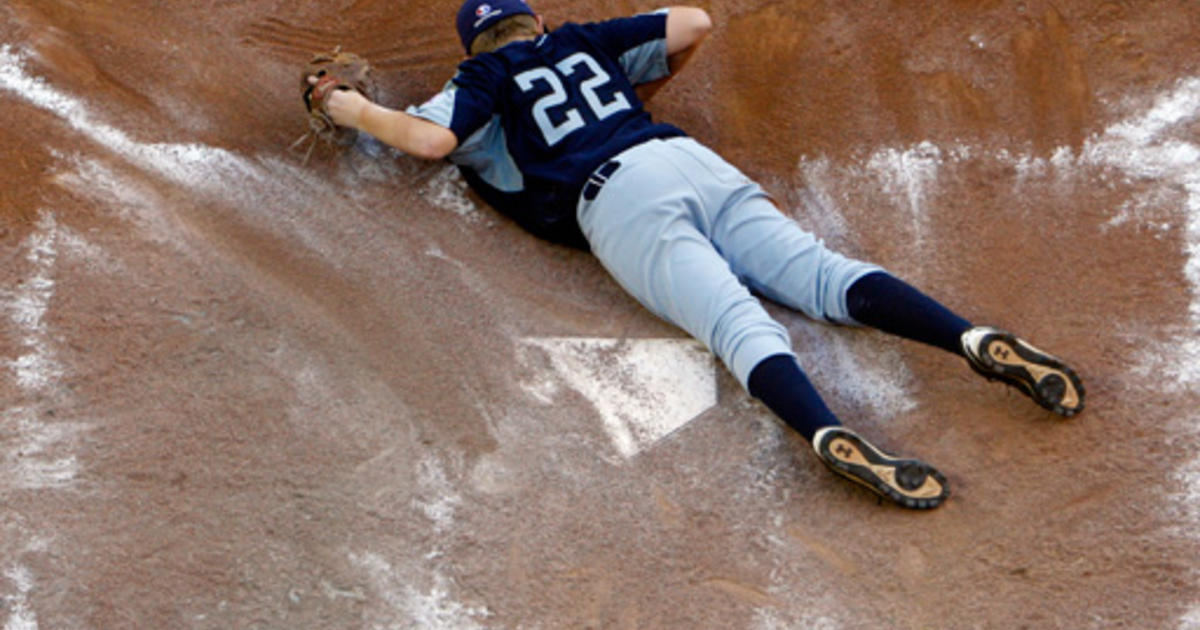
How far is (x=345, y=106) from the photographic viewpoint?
409 cm

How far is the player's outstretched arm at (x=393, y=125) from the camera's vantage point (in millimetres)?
3916

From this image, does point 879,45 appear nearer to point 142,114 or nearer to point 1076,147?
point 1076,147

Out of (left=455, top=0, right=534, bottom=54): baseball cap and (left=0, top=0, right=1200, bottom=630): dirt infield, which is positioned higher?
(left=455, top=0, right=534, bottom=54): baseball cap

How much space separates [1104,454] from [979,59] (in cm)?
193

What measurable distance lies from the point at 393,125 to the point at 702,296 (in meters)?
1.30

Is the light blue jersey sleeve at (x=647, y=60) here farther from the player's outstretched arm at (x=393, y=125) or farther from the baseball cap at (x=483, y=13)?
the player's outstretched arm at (x=393, y=125)

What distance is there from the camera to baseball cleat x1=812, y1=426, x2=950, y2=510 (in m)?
3.22

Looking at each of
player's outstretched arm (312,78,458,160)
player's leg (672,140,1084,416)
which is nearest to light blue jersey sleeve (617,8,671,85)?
player's leg (672,140,1084,416)

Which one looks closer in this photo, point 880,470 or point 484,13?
point 880,470

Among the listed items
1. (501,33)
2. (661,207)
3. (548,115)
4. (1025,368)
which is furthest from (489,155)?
(1025,368)

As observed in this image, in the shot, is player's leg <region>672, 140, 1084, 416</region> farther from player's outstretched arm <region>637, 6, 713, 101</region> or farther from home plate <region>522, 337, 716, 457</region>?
player's outstretched arm <region>637, 6, 713, 101</region>

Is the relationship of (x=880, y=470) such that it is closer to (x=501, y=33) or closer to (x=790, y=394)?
(x=790, y=394)

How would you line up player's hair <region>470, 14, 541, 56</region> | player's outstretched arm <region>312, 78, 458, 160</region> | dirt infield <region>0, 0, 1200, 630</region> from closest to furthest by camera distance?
dirt infield <region>0, 0, 1200, 630</region>
player's outstretched arm <region>312, 78, 458, 160</region>
player's hair <region>470, 14, 541, 56</region>

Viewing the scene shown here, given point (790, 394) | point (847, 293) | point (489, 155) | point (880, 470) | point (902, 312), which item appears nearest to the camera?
point (880, 470)
